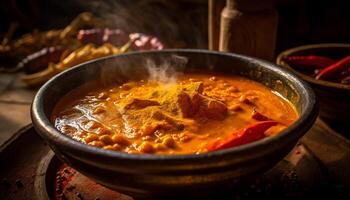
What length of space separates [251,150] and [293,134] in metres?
0.27

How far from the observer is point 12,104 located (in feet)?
13.8

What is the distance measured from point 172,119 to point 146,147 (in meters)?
0.33

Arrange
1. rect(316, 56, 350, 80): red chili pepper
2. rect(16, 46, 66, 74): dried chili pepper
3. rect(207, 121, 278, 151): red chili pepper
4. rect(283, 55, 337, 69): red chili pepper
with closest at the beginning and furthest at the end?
rect(207, 121, 278, 151): red chili pepper < rect(316, 56, 350, 80): red chili pepper < rect(283, 55, 337, 69): red chili pepper < rect(16, 46, 66, 74): dried chili pepper

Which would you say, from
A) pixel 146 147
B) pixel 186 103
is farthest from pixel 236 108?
pixel 146 147

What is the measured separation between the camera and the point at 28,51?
5.66 metres

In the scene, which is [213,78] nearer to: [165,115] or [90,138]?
[165,115]

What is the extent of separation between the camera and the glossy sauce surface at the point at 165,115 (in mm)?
2078

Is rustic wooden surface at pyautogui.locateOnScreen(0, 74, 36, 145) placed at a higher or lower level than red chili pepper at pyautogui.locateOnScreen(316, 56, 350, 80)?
lower

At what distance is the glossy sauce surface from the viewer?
6.82 feet

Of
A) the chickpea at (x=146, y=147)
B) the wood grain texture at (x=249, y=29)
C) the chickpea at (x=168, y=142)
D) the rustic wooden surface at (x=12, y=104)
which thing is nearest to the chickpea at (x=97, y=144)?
the chickpea at (x=146, y=147)

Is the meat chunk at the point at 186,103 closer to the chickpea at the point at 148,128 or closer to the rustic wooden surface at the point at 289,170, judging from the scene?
the chickpea at the point at 148,128

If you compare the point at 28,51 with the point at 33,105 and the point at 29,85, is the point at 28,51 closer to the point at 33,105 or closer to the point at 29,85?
the point at 29,85

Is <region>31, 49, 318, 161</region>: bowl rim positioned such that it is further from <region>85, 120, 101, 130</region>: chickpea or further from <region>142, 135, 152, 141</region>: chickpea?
<region>142, 135, 152, 141</region>: chickpea

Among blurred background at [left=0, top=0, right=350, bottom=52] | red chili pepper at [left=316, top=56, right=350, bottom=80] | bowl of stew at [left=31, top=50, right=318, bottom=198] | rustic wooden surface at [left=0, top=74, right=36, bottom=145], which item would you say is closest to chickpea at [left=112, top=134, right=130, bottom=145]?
bowl of stew at [left=31, top=50, right=318, bottom=198]
